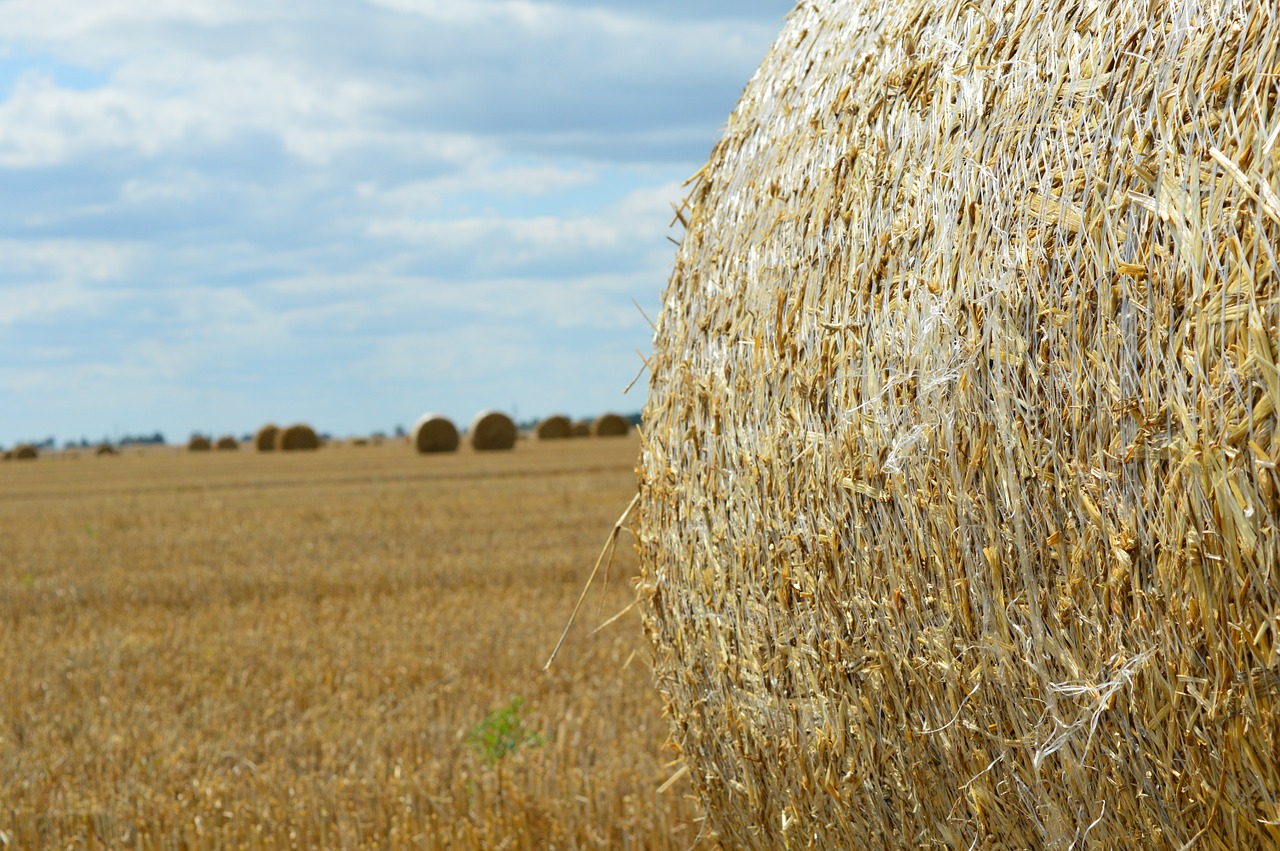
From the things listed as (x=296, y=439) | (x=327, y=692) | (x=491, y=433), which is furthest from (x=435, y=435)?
(x=327, y=692)

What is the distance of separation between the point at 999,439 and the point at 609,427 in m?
39.3

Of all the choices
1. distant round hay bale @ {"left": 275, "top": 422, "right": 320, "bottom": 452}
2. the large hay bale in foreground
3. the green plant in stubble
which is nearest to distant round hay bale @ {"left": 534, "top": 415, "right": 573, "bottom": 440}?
distant round hay bale @ {"left": 275, "top": 422, "right": 320, "bottom": 452}

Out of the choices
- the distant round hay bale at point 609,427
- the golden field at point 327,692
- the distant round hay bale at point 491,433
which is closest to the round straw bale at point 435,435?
the distant round hay bale at point 491,433

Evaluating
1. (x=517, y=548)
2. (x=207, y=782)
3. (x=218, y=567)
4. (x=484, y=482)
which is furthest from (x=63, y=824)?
(x=484, y=482)

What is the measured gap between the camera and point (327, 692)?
705cm

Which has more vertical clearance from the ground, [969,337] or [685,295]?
[685,295]

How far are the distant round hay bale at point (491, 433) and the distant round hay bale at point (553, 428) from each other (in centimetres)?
583

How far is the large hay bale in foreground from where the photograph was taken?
6.61ft

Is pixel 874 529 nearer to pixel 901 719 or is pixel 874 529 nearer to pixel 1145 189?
pixel 901 719

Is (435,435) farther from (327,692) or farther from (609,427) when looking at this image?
(327,692)

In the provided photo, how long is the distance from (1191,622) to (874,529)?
2.47 ft

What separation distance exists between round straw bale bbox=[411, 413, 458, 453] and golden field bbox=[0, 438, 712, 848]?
18918 mm

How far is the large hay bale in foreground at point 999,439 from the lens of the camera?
6.61ft

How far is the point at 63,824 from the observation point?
5.04 m
